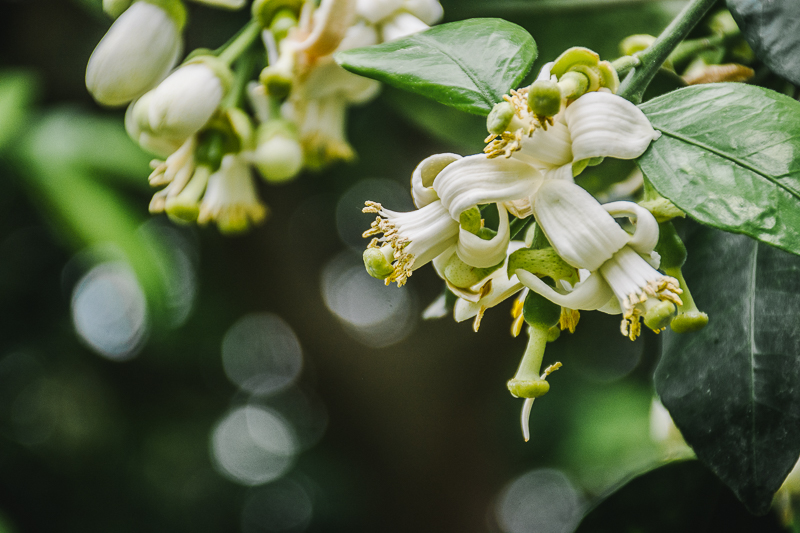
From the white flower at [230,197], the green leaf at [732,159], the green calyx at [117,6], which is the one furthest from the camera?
the white flower at [230,197]

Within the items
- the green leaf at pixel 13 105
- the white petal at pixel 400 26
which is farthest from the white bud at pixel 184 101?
the green leaf at pixel 13 105

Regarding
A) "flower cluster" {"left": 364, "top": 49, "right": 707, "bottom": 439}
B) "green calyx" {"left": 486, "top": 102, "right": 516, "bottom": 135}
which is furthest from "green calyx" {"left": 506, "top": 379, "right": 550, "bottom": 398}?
"green calyx" {"left": 486, "top": 102, "right": 516, "bottom": 135}

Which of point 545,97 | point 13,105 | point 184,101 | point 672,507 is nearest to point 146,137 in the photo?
point 184,101

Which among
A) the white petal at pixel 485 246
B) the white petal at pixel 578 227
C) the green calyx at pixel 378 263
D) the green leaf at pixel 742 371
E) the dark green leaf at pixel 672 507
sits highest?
the white petal at pixel 578 227

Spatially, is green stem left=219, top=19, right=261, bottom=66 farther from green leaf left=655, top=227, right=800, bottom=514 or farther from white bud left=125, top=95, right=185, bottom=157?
green leaf left=655, top=227, right=800, bottom=514

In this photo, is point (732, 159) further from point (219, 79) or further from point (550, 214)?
point (219, 79)

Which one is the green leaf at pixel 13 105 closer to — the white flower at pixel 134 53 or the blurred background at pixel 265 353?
the blurred background at pixel 265 353
